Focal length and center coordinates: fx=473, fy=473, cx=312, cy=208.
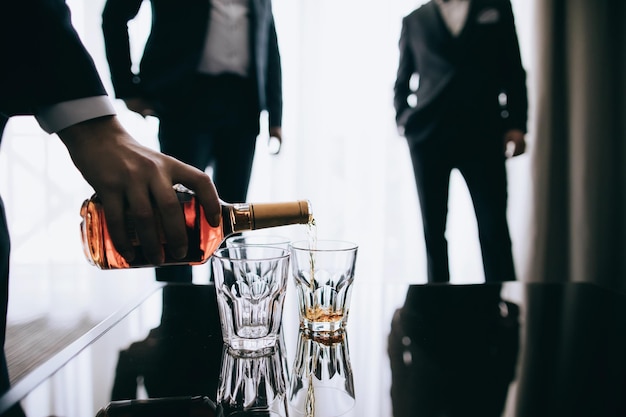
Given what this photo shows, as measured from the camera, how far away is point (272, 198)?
2.28 metres

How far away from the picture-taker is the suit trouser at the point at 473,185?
1882mm

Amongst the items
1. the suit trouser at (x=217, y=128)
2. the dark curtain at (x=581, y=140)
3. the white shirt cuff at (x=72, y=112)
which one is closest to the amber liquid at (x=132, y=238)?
the white shirt cuff at (x=72, y=112)

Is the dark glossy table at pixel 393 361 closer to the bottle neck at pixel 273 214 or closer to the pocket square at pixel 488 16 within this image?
the bottle neck at pixel 273 214

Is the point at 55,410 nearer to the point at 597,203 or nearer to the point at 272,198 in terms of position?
the point at 272,198

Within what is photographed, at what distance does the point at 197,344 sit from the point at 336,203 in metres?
1.78

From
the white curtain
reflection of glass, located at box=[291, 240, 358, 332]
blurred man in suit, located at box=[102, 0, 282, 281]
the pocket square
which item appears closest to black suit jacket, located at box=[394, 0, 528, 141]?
the pocket square

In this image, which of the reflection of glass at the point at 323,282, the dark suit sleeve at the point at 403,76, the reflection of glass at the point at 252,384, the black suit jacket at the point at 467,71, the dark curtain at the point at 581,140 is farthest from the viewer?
the dark curtain at the point at 581,140

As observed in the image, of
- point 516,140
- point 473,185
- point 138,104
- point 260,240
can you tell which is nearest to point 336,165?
point 473,185

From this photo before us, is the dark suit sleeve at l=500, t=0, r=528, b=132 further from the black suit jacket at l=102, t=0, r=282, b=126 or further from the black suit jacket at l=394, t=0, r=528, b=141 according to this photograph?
the black suit jacket at l=102, t=0, r=282, b=126

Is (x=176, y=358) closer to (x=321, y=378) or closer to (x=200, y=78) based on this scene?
(x=321, y=378)

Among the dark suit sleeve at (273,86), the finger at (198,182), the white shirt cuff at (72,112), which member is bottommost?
the finger at (198,182)

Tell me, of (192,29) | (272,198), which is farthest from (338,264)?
(272,198)

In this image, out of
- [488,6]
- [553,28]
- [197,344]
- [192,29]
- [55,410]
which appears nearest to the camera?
[55,410]

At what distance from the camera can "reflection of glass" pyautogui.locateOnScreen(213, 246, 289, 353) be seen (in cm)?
56
